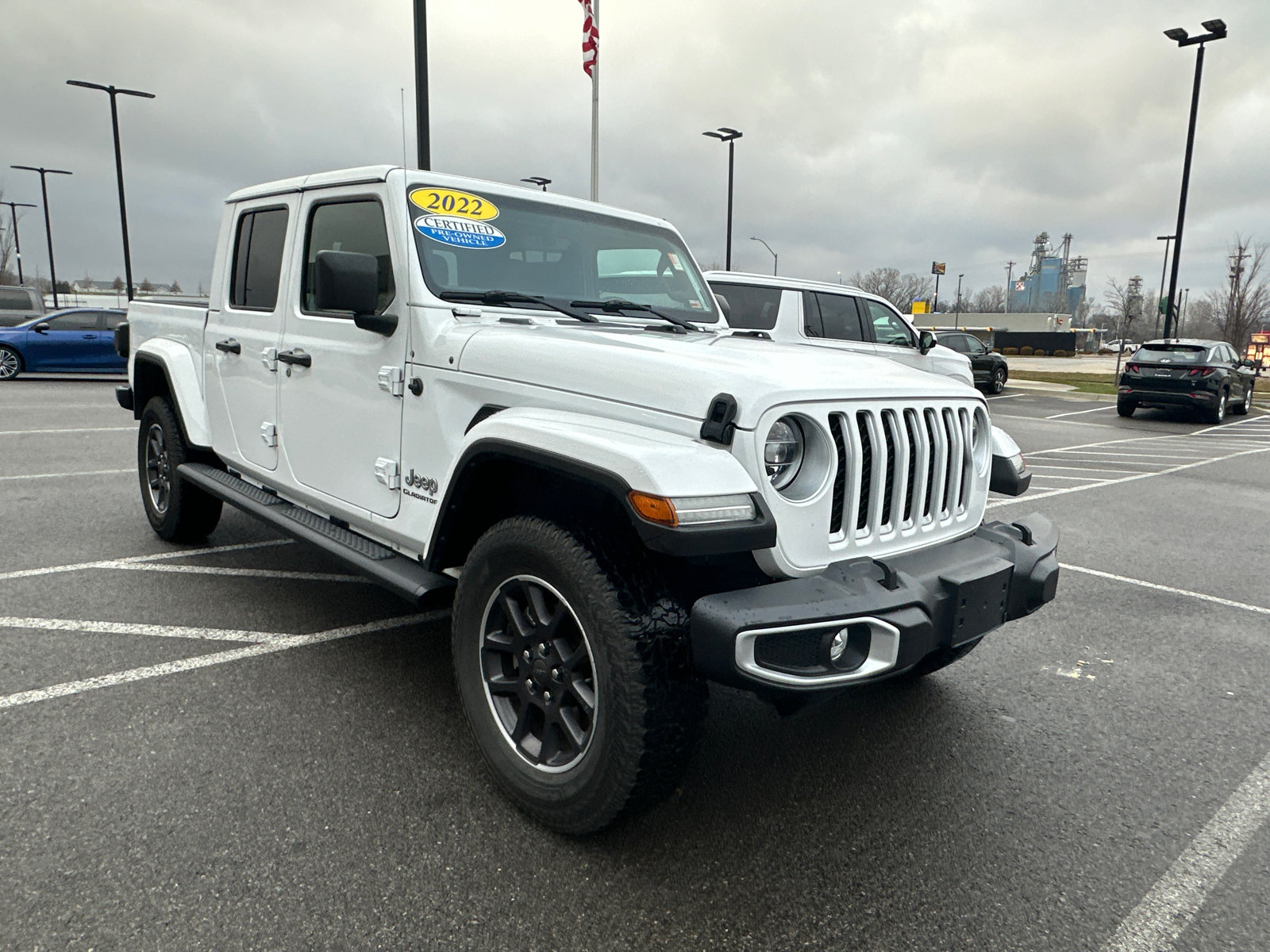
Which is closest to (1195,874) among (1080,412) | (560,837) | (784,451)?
(784,451)

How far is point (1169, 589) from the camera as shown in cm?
533

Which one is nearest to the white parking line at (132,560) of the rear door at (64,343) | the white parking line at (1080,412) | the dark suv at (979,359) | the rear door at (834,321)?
the rear door at (834,321)

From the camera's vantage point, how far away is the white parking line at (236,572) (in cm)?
491

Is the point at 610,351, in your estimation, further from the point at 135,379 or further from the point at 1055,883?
the point at 135,379

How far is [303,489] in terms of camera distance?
150 inches

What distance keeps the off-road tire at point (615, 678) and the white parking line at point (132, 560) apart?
2.80 metres

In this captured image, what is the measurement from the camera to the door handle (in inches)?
145

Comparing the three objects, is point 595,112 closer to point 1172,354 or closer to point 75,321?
point 75,321

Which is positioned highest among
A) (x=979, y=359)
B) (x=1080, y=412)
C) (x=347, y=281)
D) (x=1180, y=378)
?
(x=347, y=281)

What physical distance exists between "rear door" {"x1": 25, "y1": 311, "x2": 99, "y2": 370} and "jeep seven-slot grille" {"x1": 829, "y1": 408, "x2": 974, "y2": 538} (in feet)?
60.6

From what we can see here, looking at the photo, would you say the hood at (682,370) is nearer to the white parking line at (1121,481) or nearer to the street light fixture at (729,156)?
the white parking line at (1121,481)

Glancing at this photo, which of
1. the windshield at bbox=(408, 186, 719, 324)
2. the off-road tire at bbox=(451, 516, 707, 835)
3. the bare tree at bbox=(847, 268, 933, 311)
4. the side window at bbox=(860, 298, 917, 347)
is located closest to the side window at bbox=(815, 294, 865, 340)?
the side window at bbox=(860, 298, 917, 347)

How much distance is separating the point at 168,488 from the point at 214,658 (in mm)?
1993

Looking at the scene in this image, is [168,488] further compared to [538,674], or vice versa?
[168,488]
